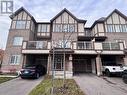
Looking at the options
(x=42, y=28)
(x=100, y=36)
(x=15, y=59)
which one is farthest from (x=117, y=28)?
(x=15, y=59)

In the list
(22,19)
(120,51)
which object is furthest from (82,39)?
(22,19)

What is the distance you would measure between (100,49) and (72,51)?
430 cm

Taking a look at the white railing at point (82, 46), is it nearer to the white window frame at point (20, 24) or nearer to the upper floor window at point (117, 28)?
the upper floor window at point (117, 28)

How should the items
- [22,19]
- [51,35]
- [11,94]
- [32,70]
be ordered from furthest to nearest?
[51,35], [22,19], [32,70], [11,94]

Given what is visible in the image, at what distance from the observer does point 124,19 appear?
78.1ft

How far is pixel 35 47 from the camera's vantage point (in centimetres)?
1831

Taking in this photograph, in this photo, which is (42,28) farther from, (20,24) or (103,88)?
(103,88)

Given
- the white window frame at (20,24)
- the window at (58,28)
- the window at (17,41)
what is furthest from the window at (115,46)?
the white window frame at (20,24)

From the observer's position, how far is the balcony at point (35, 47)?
17875mm

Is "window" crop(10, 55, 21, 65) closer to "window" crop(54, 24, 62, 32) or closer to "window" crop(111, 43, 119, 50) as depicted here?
"window" crop(54, 24, 62, 32)

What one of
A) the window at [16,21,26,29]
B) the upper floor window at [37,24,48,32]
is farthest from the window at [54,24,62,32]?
the window at [16,21,26,29]

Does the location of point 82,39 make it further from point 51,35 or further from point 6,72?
point 6,72

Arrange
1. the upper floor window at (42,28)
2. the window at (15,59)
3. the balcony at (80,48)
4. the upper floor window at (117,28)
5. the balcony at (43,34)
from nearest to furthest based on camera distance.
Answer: the balcony at (80,48) → the window at (15,59) → the upper floor window at (117,28) → the balcony at (43,34) → the upper floor window at (42,28)

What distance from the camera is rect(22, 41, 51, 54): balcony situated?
17.9m
